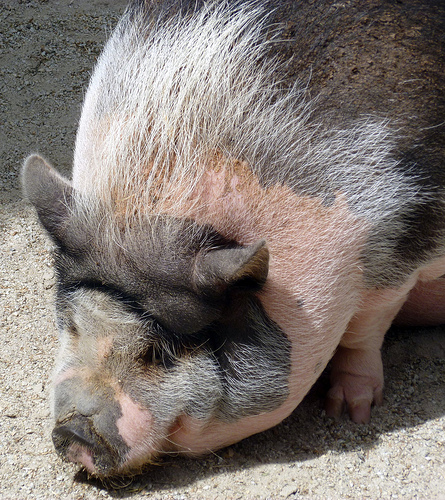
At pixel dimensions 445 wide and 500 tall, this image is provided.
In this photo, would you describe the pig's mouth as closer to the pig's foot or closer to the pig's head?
the pig's head

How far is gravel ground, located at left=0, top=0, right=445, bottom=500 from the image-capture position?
2.38 m

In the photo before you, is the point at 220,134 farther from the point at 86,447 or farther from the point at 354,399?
the point at 354,399

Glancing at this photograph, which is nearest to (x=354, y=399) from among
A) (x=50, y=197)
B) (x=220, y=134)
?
(x=220, y=134)

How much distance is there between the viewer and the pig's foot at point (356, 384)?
2.73 meters

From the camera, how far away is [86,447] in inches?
88.0

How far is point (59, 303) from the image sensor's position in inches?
92.4

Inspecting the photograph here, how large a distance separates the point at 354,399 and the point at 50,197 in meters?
1.46

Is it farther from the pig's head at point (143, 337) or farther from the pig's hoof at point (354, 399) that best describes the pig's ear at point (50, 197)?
the pig's hoof at point (354, 399)

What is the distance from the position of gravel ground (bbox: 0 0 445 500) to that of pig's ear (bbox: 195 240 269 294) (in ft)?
2.60

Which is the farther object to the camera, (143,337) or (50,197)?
(50,197)

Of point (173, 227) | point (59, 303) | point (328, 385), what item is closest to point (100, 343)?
point (59, 303)

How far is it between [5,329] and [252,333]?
4.21ft

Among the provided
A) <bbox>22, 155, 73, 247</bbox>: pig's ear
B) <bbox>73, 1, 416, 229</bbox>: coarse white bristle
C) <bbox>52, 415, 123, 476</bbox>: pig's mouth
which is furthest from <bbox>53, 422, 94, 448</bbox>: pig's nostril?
<bbox>73, 1, 416, 229</bbox>: coarse white bristle

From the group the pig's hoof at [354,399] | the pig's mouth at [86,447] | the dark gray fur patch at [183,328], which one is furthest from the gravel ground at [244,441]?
the dark gray fur patch at [183,328]
